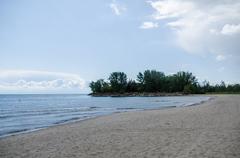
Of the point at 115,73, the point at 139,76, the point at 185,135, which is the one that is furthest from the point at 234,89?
the point at 185,135

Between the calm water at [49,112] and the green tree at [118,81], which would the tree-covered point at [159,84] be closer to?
the green tree at [118,81]

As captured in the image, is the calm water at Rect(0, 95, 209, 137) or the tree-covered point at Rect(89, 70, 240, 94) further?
the tree-covered point at Rect(89, 70, 240, 94)

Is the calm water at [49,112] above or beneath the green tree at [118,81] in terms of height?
beneath

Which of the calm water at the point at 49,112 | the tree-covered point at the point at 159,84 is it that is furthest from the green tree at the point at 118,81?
the calm water at the point at 49,112

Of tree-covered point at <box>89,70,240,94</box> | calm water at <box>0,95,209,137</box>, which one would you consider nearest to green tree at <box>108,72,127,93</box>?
tree-covered point at <box>89,70,240,94</box>

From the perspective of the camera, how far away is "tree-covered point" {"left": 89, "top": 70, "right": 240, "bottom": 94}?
570ft

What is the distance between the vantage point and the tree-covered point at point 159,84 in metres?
174

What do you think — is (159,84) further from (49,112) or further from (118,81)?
(49,112)

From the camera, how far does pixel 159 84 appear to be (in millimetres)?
180375

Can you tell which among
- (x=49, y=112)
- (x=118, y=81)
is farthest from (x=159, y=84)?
(x=49, y=112)

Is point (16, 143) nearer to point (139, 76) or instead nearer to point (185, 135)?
point (185, 135)

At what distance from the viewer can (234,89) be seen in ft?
563

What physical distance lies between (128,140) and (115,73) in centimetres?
16613

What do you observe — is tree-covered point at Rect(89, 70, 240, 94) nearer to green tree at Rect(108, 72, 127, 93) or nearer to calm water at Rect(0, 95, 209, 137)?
green tree at Rect(108, 72, 127, 93)
